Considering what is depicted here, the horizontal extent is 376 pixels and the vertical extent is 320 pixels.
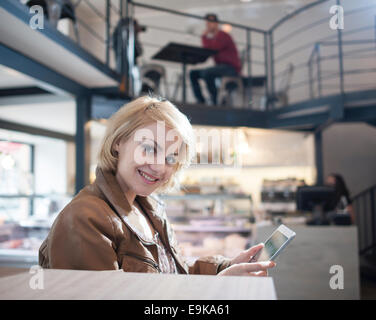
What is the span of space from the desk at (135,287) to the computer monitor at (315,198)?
3459mm

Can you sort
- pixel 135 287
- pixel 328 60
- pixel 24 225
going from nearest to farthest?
pixel 135 287, pixel 24 225, pixel 328 60

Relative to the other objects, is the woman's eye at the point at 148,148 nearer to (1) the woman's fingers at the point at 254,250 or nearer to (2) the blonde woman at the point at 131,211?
(2) the blonde woman at the point at 131,211

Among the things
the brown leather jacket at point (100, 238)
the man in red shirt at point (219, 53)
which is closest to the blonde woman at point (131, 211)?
the brown leather jacket at point (100, 238)

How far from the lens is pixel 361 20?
7.37m

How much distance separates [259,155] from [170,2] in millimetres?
4399

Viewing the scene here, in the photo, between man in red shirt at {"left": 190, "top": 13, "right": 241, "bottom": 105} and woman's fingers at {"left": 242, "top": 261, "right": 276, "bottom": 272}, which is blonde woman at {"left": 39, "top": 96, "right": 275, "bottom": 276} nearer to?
woman's fingers at {"left": 242, "top": 261, "right": 276, "bottom": 272}

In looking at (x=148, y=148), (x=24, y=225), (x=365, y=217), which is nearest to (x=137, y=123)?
(x=148, y=148)

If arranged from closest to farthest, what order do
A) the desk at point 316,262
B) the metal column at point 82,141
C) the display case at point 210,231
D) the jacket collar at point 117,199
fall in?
the jacket collar at point 117,199 → the metal column at point 82,141 → the desk at point 316,262 → the display case at point 210,231

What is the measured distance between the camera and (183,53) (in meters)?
4.60

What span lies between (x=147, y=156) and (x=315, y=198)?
311 centimetres

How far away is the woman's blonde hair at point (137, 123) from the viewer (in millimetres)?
1137

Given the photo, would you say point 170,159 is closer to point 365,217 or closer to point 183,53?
point 183,53
